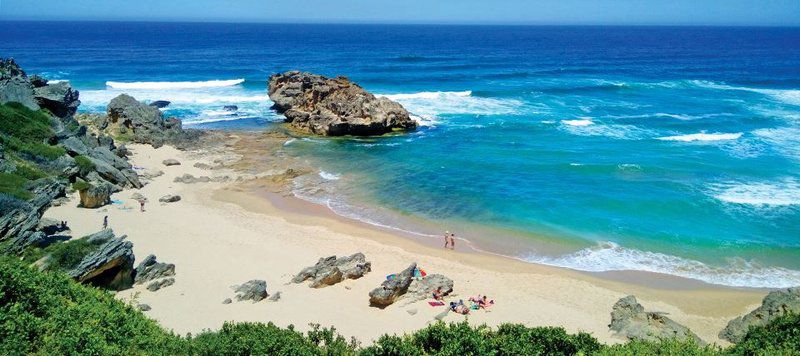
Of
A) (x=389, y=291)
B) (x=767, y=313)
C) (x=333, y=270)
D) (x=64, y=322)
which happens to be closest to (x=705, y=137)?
(x=767, y=313)

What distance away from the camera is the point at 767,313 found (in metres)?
17.9

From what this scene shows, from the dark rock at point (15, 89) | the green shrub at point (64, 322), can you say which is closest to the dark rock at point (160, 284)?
the green shrub at point (64, 322)

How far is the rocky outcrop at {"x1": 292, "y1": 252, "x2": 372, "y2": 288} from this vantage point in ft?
69.9

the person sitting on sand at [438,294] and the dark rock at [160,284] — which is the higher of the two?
the dark rock at [160,284]

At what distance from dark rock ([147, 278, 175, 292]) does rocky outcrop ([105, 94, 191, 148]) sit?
23.8 m

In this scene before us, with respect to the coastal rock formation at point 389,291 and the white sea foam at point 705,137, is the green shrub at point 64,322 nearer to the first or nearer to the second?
the coastal rock formation at point 389,291

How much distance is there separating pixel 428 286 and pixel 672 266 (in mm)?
11319

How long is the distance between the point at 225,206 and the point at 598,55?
95451 mm

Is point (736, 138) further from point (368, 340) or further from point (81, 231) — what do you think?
point (81, 231)

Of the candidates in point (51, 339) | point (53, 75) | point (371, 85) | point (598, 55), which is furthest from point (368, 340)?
point (598, 55)

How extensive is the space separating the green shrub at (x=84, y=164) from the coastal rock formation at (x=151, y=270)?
42.0ft

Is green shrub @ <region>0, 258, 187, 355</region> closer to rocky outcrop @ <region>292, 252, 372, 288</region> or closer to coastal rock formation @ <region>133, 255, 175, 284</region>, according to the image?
coastal rock formation @ <region>133, 255, 175, 284</region>

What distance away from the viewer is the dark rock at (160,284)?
20219 millimetres

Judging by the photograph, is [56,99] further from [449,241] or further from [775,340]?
[775,340]
